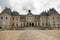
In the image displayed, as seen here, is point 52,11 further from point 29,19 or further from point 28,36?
point 28,36

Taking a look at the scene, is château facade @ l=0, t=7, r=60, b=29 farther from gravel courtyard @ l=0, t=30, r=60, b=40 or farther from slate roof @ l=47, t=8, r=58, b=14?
gravel courtyard @ l=0, t=30, r=60, b=40

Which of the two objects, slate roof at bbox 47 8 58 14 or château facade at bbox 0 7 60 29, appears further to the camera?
slate roof at bbox 47 8 58 14

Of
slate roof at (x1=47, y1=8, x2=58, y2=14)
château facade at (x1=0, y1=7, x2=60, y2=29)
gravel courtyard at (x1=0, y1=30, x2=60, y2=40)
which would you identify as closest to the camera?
gravel courtyard at (x1=0, y1=30, x2=60, y2=40)

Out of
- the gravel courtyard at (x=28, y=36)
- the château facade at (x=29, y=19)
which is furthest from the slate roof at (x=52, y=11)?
the gravel courtyard at (x=28, y=36)

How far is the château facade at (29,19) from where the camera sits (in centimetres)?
5721

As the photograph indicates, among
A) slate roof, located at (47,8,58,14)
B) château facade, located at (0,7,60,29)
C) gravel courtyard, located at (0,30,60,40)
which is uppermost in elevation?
slate roof, located at (47,8,58,14)

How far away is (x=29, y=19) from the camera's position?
199 feet

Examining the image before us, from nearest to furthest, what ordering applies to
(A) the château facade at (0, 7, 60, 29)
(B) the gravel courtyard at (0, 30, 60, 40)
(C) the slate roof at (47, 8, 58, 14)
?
(B) the gravel courtyard at (0, 30, 60, 40) < (A) the château facade at (0, 7, 60, 29) < (C) the slate roof at (47, 8, 58, 14)

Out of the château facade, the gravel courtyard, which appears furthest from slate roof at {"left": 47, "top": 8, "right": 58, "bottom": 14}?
the gravel courtyard

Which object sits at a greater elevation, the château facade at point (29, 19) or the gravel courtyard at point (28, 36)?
the château facade at point (29, 19)

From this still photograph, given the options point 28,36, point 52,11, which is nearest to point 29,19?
point 52,11

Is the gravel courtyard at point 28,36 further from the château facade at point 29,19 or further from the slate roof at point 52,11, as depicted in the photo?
the slate roof at point 52,11

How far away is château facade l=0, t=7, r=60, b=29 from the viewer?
188 ft

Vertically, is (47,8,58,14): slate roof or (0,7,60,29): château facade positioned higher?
(47,8,58,14): slate roof
